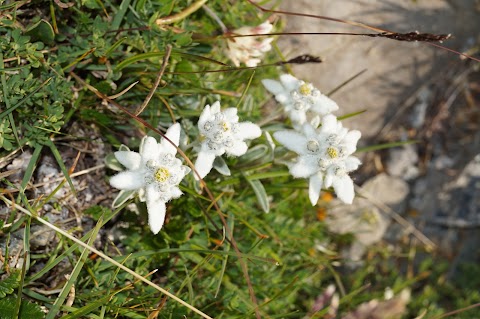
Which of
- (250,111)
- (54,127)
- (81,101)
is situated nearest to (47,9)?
(81,101)

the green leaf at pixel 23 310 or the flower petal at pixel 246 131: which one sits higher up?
the flower petal at pixel 246 131

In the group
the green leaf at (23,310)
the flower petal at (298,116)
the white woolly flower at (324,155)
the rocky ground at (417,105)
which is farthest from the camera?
the rocky ground at (417,105)

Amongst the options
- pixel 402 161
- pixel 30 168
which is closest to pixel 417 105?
pixel 402 161

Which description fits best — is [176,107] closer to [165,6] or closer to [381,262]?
[165,6]

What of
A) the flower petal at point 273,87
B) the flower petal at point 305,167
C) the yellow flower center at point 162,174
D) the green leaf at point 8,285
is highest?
the flower petal at point 273,87

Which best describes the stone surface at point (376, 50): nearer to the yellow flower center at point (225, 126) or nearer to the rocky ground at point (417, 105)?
the rocky ground at point (417, 105)

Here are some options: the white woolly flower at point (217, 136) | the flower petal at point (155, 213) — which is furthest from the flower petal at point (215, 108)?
the flower petal at point (155, 213)

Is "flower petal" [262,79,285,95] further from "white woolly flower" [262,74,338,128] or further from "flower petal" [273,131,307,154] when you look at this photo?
"flower petal" [273,131,307,154]
